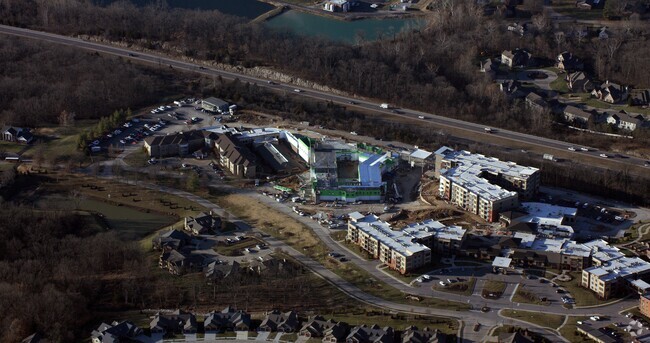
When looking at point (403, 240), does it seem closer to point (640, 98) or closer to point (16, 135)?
point (16, 135)

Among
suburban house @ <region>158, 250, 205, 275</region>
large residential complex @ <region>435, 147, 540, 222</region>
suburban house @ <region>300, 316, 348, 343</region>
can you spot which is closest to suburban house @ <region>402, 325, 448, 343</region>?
suburban house @ <region>300, 316, 348, 343</region>

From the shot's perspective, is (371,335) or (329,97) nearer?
(371,335)

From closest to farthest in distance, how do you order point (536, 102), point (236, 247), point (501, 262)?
point (501, 262) → point (236, 247) → point (536, 102)

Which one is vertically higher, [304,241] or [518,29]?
[518,29]

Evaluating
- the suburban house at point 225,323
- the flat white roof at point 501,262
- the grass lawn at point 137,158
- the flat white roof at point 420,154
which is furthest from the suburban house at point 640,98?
the suburban house at point 225,323

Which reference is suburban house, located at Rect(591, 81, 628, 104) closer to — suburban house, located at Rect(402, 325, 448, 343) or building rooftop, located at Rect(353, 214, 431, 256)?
building rooftop, located at Rect(353, 214, 431, 256)

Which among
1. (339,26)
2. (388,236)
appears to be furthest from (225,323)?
(339,26)
